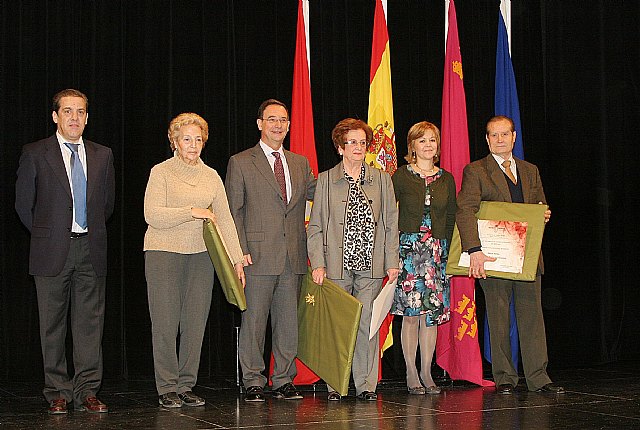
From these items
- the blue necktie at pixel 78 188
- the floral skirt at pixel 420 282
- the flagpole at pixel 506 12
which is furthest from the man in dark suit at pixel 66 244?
the flagpole at pixel 506 12

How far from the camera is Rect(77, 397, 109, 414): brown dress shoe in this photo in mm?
4234

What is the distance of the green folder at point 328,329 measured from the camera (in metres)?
4.49

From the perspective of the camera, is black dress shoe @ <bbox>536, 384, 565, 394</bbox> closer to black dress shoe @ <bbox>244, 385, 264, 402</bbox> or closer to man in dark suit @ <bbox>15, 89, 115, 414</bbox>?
black dress shoe @ <bbox>244, 385, 264, 402</bbox>

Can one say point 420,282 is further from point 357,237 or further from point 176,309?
point 176,309

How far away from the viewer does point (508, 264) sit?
16.0ft

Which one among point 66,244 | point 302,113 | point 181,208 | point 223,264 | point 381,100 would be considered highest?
point 381,100

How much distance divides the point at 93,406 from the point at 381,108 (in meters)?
2.79

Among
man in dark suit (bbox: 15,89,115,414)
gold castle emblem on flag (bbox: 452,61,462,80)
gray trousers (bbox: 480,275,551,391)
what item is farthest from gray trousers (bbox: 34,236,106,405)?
gold castle emblem on flag (bbox: 452,61,462,80)

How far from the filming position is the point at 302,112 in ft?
18.4

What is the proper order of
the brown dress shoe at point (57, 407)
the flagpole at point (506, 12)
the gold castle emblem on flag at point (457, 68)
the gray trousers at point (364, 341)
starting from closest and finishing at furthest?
the brown dress shoe at point (57, 407) → the gray trousers at point (364, 341) → the gold castle emblem on flag at point (457, 68) → the flagpole at point (506, 12)

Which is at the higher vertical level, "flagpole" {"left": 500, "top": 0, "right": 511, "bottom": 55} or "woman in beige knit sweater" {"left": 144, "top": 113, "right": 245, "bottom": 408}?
"flagpole" {"left": 500, "top": 0, "right": 511, "bottom": 55}

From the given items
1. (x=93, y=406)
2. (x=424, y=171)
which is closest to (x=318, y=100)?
(x=424, y=171)

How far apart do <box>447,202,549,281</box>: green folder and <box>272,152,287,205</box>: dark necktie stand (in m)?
1.08

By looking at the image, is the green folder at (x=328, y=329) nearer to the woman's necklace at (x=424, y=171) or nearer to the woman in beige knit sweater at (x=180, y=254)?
the woman in beige knit sweater at (x=180, y=254)
